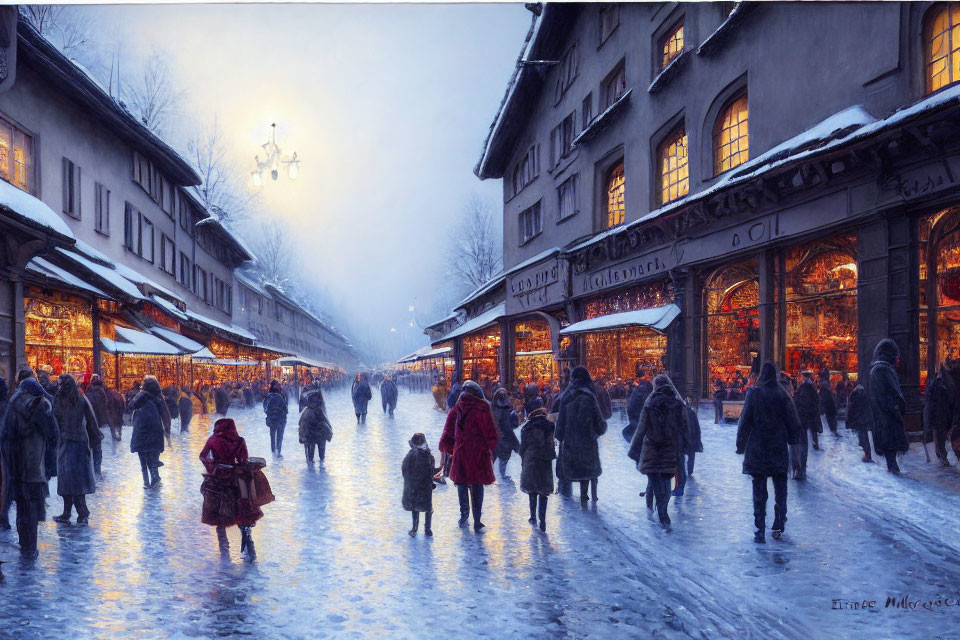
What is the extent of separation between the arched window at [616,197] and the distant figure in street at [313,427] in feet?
28.7

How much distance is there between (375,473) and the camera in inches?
408

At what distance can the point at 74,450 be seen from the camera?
7.19 metres

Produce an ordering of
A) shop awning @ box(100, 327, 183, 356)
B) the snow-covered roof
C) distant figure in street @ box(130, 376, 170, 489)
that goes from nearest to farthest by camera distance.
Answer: the snow-covered roof, distant figure in street @ box(130, 376, 170, 489), shop awning @ box(100, 327, 183, 356)


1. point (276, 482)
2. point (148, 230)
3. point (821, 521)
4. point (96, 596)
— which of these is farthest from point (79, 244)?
point (821, 521)

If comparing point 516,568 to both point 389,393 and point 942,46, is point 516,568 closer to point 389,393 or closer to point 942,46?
point 942,46

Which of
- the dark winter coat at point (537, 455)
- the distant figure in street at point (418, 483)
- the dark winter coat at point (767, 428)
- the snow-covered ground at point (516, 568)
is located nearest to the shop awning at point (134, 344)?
the snow-covered ground at point (516, 568)

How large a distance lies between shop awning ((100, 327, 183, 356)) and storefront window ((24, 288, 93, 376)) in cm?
28

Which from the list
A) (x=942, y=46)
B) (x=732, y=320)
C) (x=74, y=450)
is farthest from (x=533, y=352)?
(x=74, y=450)

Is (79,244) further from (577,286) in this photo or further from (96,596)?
(577,286)

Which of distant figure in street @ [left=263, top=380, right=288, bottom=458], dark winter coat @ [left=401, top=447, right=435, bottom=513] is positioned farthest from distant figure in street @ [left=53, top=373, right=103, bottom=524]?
distant figure in street @ [left=263, top=380, right=288, bottom=458]

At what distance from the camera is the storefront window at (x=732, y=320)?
11695mm

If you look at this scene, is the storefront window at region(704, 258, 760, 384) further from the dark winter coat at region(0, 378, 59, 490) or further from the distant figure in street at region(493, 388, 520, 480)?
the dark winter coat at region(0, 378, 59, 490)

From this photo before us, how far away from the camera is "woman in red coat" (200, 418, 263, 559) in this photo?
579 centimetres

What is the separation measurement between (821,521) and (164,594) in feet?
19.8
